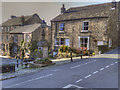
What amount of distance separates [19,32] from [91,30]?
61.9ft

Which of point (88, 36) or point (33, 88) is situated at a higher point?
point (88, 36)

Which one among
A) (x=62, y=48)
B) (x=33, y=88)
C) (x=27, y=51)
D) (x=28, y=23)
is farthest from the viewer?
(x=28, y=23)

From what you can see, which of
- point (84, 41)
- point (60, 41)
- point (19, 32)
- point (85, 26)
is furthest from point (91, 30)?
point (19, 32)

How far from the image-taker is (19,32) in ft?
105

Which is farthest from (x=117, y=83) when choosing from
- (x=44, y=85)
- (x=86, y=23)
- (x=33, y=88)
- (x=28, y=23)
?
(x=28, y=23)

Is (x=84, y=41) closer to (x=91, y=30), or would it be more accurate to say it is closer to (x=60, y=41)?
(x=91, y=30)

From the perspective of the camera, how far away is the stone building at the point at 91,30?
20.5 meters

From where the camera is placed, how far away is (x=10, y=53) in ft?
111

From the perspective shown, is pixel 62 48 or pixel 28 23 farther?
pixel 28 23

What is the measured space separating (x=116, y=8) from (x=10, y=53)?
90.3ft

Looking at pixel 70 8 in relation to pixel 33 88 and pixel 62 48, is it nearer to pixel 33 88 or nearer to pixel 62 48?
pixel 62 48

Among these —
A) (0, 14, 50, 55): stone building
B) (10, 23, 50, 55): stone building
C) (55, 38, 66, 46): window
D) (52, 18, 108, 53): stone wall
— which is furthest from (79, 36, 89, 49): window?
(0, 14, 50, 55): stone building

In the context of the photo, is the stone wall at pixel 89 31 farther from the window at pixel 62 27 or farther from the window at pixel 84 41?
the window at pixel 62 27

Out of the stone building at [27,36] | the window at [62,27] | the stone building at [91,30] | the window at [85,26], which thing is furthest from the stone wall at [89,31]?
the stone building at [27,36]
